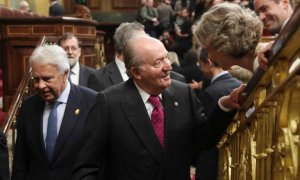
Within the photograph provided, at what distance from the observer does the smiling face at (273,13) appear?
111 inches

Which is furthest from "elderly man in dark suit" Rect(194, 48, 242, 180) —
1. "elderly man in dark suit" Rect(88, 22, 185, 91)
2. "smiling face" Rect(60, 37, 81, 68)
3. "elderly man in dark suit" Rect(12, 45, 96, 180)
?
"smiling face" Rect(60, 37, 81, 68)

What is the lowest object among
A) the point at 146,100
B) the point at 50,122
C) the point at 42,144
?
the point at 42,144

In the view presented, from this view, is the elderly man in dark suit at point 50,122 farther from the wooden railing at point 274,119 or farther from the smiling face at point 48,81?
the wooden railing at point 274,119

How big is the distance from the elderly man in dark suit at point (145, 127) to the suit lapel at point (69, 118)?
82 cm

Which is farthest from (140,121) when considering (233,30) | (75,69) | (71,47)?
(71,47)

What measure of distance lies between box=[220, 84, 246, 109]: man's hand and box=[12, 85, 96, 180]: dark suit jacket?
49.6 inches

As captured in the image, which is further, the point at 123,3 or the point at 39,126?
the point at 123,3

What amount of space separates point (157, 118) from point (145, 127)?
10 centimetres

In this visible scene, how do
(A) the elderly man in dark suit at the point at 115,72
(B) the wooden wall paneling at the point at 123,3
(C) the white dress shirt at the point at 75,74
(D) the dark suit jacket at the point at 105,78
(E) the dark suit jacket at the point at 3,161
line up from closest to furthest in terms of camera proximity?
(E) the dark suit jacket at the point at 3,161
(A) the elderly man in dark suit at the point at 115,72
(D) the dark suit jacket at the point at 105,78
(C) the white dress shirt at the point at 75,74
(B) the wooden wall paneling at the point at 123,3

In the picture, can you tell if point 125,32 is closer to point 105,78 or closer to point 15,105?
point 105,78

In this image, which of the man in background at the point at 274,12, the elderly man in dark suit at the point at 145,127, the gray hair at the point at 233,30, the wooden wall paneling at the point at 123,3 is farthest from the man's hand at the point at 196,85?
the wooden wall paneling at the point at 123,3

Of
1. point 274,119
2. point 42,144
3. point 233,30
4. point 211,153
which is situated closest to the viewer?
point 274,119

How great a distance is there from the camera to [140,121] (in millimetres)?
3117

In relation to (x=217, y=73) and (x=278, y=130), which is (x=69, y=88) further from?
(x=278, y=130)
